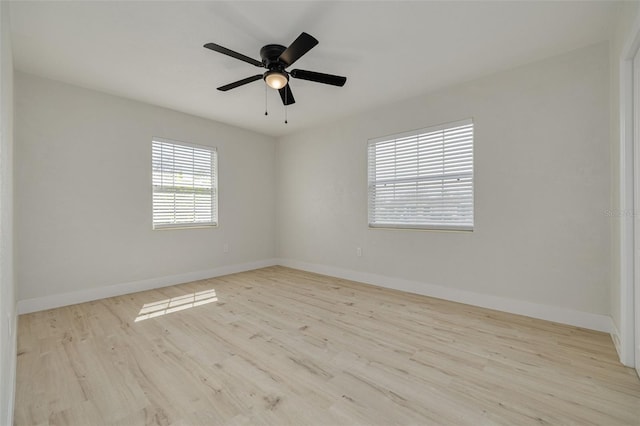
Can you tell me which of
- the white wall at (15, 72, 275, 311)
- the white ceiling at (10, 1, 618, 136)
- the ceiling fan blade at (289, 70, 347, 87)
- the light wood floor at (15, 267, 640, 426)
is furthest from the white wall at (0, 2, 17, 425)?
the ceiling fan blade at (289, 70, 347, 87)

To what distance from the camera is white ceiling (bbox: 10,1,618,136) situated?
2.13 metres

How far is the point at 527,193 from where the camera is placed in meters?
2.95

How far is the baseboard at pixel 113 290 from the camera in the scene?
313 cm

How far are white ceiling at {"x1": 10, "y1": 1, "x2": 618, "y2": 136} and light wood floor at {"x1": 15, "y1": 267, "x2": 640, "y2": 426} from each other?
Answer: 8.69ft

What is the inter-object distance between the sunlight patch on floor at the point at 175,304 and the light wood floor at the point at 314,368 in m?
→ 0.04

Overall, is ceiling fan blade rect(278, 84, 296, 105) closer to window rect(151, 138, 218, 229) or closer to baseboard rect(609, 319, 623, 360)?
window rect(151, 138, 218, 229)

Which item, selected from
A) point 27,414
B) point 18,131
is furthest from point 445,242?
point 18,131

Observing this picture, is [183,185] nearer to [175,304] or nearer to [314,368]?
[175,304]

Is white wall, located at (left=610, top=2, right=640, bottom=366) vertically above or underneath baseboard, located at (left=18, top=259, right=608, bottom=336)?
above

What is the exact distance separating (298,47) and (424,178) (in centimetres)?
238

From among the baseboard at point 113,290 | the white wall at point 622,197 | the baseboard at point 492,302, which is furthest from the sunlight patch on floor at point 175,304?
the white wall at point 622,197

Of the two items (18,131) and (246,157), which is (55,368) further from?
(246,157)

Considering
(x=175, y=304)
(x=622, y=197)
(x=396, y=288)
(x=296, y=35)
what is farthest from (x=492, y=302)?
(x=175, y=304)

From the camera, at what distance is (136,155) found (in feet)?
12.8
